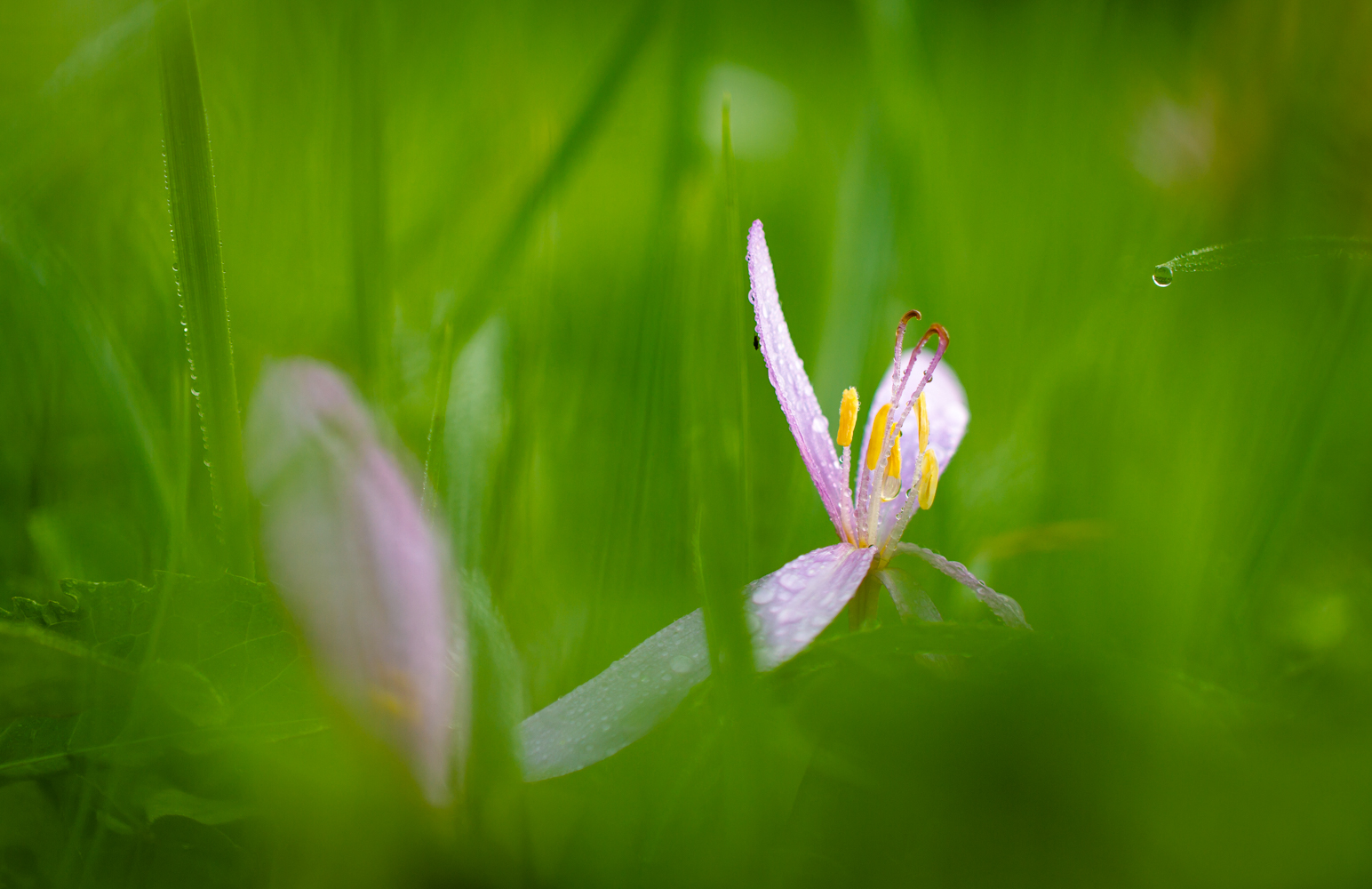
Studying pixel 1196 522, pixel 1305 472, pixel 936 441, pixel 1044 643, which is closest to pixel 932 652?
pixel 1044 643

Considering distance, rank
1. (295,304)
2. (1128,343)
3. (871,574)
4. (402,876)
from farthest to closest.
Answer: (1128,343) → (295,304) → (871,574) → (402,876)

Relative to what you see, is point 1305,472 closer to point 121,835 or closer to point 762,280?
point 762,280

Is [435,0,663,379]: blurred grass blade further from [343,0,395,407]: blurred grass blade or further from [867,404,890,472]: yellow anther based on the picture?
[867,404,890,472]: yellow anther

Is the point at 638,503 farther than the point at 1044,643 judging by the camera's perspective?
Yes

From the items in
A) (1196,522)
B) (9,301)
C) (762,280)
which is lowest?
(1196,522)

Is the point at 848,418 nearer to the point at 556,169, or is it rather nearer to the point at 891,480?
the point at 891,480

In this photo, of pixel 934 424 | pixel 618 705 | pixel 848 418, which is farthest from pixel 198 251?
pixel 934 424

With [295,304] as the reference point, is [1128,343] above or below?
below

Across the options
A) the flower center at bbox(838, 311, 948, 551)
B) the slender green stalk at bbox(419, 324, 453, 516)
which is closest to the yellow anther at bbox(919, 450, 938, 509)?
the flower center at bbox(838, 311, 948, 551)
